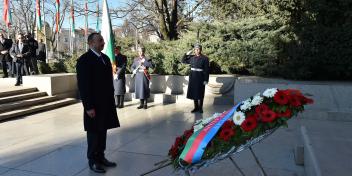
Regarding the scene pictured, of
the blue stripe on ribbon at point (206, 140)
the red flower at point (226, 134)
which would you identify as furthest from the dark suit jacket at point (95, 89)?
the red flower at point (226, 134)

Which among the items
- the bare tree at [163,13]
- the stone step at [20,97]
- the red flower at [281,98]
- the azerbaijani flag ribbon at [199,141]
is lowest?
the stone step at [20,97]

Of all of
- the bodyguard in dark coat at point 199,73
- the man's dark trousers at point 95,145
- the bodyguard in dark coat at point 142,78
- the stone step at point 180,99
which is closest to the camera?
the man's dark trousers at point 95,145

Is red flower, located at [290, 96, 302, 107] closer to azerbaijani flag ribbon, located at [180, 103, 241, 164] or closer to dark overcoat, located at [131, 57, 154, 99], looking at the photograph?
azerbaijani flag ribbon, located at [180, 103, 241, 164]

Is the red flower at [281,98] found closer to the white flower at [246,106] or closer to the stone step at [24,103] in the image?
the white flower at [246,106]

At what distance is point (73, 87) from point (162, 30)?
5826mm

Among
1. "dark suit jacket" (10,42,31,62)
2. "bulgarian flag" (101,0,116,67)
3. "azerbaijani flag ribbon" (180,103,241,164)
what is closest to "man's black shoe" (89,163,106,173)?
"azerbaijani flag ribbon" (180,103,241,164)

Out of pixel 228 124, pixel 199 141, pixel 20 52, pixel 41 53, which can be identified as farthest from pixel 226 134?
pixel 41 53

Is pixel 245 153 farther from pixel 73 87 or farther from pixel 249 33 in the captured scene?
pixel 73 87

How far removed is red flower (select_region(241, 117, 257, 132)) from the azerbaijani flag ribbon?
0.22m

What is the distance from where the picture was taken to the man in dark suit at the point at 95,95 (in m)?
4.46

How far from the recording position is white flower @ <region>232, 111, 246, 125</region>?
3045 mm

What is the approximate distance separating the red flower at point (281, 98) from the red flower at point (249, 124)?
262mm

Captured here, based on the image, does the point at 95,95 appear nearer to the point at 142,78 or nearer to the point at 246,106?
the point at 246,106

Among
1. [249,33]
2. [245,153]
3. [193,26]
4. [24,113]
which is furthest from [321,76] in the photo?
[24,113]
